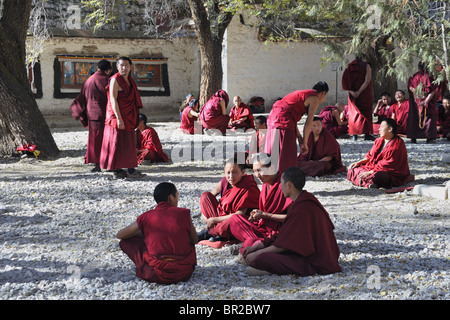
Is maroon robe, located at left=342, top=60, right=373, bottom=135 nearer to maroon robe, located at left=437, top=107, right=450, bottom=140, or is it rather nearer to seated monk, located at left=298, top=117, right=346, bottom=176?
maroon robe, located at left=437, top=107, right=450, bottom=140

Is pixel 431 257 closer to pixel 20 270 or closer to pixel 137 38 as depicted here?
pixel 20 270

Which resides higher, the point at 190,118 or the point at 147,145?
the point at 190,118

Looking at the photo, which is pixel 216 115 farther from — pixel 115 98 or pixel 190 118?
pixel 115 98

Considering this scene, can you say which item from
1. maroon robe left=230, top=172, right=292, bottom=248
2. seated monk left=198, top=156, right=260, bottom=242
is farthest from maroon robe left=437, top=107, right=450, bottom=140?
maroon robe left=230, top=172, right=292, bottom=248

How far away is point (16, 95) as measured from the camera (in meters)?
8.69

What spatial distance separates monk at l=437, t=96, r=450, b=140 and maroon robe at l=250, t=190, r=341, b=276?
295 inches

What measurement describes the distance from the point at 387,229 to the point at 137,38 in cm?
1254

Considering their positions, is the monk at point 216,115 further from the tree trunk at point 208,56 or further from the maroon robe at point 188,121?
the tree trunk at point 208,56

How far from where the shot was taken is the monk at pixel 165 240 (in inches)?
134

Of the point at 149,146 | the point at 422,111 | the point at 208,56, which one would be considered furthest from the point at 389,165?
the point at 208,56

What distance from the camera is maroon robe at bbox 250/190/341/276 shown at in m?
3.50

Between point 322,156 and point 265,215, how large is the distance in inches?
136

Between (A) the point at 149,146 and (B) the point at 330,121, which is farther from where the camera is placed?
(B) the point at 330,121

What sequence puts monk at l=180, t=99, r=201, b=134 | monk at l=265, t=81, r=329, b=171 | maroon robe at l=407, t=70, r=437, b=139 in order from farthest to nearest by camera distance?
1. monk at l=180, t=99, r=201, b=134
2. maroon robe at l=407, t=70, r=437, b=139
3. monk at l=265, t=81, r=329, b=171
